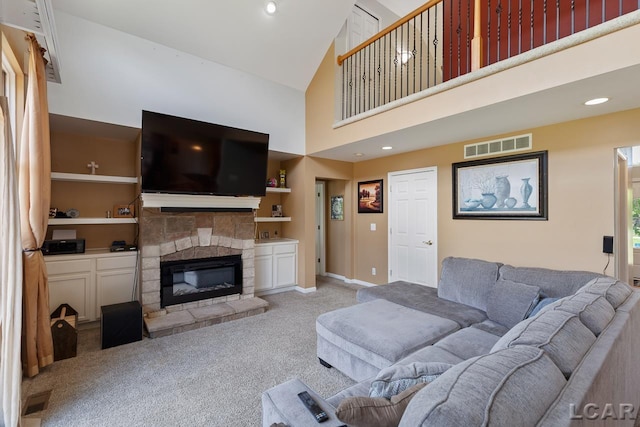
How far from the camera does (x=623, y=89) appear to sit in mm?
2365

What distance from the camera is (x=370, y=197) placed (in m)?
5.46

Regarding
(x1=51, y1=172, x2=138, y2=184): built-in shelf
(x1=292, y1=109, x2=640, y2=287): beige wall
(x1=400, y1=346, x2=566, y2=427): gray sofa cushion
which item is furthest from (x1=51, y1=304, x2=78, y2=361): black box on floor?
(x1=292, y1=109, x2=640, y2=287): beige wall

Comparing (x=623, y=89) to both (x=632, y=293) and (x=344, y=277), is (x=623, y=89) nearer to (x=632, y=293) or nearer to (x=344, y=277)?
(x=632, y=293)

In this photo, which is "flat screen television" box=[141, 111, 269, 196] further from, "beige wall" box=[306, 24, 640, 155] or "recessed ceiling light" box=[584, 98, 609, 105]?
"recessed ceiling light" box=[584, 98, 609, 105]

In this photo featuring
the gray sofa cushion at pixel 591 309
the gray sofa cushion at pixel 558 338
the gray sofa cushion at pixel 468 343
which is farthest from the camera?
the gray sofa cushion at pixel 468 343

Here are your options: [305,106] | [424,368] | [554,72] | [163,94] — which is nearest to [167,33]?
[163,94]

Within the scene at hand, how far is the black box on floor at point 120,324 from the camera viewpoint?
2963 mm

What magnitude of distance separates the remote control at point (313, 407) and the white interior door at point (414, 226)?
3.72 meters

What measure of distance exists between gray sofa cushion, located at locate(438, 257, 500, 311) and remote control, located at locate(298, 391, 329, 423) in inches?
91.0

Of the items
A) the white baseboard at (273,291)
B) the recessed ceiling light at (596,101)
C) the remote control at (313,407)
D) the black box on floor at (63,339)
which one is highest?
the recessed ceiling light at (596,101)

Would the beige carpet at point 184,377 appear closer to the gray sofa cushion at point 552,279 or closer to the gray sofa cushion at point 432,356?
the gray sofa cushion at point 432,356

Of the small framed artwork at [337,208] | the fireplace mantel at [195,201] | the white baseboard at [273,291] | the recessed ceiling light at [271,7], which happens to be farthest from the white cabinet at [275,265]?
→ the recessed ceiling light at [271,7]

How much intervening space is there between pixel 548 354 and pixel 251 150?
3.79 m

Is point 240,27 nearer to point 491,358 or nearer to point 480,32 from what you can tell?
point 480,32
